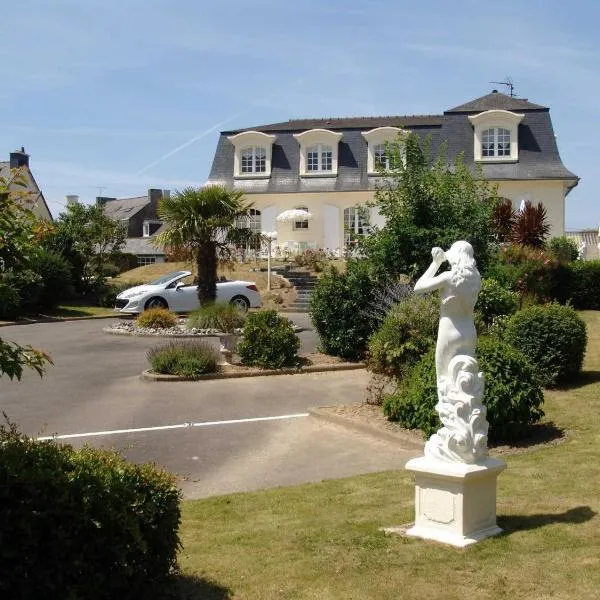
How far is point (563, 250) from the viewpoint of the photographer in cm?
2814

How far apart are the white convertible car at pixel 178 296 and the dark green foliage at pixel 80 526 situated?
21734 mm

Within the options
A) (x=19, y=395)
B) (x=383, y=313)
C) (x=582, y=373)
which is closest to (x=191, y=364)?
(x=19, y=395)

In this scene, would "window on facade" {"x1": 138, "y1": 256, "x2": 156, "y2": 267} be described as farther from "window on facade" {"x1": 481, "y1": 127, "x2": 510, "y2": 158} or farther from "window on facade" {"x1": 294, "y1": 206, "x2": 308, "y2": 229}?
"window on facade" {"x1": 481, "y1": 127, "x2": 510, "y2": 158}

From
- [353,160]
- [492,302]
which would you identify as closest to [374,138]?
[353,160]

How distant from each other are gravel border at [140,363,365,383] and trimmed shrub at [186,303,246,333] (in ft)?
13.5

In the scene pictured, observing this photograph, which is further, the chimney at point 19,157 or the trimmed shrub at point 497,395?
the chimney at point 19,157

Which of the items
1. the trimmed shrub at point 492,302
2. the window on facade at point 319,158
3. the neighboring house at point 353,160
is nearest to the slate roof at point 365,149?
the neighboring house at point 353,160

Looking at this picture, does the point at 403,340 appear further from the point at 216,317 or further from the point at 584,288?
the point at 584,288

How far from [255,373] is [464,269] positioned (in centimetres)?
972

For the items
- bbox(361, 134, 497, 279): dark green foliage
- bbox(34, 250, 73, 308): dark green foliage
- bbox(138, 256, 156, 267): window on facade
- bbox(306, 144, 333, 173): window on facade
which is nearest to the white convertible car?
bbox(34, 250, 73, 308): dark green foliage

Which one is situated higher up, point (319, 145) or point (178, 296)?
point (319, 145)

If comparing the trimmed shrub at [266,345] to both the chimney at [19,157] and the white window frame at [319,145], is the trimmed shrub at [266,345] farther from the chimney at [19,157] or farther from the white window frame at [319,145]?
the chimney at [19,157]

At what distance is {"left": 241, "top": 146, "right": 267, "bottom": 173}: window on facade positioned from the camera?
4231 centimetres

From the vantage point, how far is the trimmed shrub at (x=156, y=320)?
22.7m
